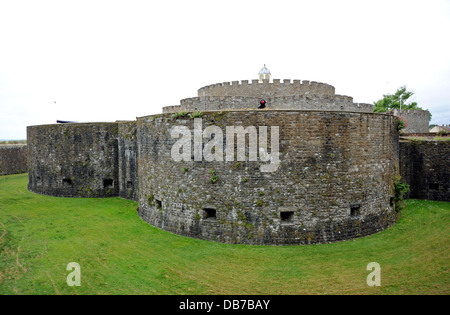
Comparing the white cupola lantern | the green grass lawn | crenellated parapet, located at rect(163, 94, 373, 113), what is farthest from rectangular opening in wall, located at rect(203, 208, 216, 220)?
the white cupola lantern

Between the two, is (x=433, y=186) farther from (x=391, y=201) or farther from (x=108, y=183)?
(x=108, y=183)

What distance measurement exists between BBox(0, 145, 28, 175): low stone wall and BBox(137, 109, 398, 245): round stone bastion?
1009 inches

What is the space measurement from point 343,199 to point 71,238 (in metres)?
10.0

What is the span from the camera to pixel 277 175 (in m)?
9.67

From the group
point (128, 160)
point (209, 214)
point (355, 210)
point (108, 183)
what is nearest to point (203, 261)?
point (209, 214)

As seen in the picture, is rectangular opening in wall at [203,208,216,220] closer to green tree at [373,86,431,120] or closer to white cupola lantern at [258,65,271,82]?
white cupola lantern at [258,65,271,82]

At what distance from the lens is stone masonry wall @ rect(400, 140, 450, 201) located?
587 inches

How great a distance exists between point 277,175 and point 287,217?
1.52 meters

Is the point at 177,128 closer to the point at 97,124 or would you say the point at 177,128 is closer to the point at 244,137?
the point at 244,137

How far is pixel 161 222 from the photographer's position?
11.7 meters

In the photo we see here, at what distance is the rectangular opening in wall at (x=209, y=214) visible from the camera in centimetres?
1033

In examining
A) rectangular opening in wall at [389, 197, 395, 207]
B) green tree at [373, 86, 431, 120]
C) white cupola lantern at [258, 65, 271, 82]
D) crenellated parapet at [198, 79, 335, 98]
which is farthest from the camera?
green tree at [373, 86, 431, 120]

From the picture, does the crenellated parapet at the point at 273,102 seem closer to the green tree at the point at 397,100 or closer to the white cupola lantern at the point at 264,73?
the white cupola lantern at the point at 264,73
